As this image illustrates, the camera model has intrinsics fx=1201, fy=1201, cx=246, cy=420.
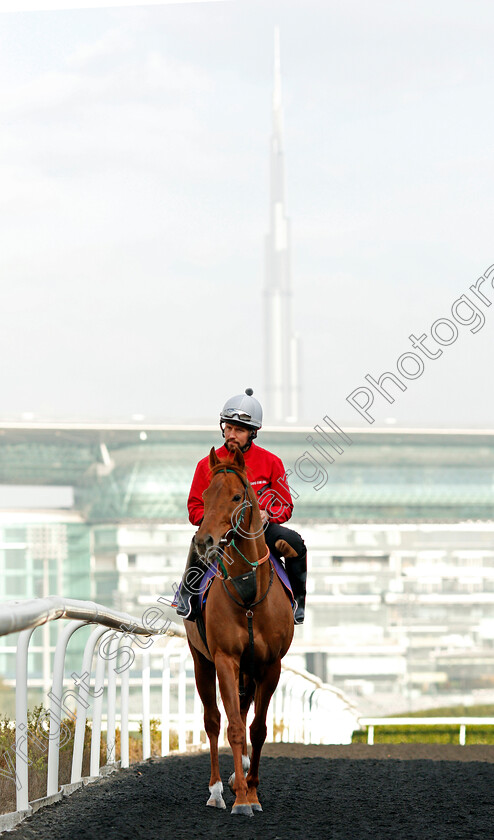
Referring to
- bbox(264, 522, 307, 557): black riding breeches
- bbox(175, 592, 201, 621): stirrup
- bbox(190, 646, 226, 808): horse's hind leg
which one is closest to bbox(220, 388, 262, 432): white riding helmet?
bbox(264, 522, 307, 557): black riding breeches

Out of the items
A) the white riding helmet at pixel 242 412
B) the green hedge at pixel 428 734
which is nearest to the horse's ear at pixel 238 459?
the white riding helmet at pixel 242 412

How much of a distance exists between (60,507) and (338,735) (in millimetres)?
101235

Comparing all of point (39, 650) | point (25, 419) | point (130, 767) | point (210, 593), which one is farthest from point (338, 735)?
point (25, 419)

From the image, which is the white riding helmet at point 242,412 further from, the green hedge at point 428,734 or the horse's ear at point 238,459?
the green hedge at point 428,734

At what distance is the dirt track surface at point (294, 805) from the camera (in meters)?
4.78

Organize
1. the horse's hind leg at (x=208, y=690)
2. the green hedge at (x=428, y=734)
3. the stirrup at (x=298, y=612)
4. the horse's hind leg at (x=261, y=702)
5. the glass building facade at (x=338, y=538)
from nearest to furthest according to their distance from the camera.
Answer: the horse's hind leg at (x=261, y=702)
the stirrup at (x=298, y=612)
the horse's hind leg at (x=208, y=690)
the green hedge at (x=428, y=734)
the glass building facade at (x=338, y=538)

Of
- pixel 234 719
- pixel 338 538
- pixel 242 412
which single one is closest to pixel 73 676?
pixel 234 719

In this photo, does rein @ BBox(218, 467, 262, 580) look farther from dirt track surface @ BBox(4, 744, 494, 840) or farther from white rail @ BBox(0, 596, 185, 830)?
dirt track surface @ BBox(4, 744, 494, 840)

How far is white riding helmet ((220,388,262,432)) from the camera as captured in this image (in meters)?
6.22

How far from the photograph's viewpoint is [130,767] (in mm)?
7508

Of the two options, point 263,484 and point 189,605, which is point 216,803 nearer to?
point 189,605

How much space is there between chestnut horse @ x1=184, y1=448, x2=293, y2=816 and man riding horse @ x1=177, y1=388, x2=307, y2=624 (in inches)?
10.2

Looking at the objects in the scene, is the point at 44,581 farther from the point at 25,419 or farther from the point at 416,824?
the point at 416,824

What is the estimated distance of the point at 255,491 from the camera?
20.5 ft
